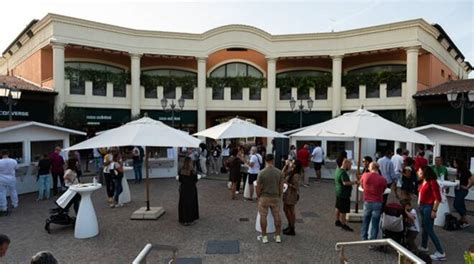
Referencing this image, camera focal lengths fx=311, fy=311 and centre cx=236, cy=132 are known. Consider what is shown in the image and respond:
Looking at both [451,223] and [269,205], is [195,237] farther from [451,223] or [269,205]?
[451,223]

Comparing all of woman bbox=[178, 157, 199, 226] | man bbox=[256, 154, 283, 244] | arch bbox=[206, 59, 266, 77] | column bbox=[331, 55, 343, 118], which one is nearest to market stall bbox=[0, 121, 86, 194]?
woman bbox=[178, 157, 199, 226]

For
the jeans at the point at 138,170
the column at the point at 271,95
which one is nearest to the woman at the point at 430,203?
the jeans at the point at 138,170

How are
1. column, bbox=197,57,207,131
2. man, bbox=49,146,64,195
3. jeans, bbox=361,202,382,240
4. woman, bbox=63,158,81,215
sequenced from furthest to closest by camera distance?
1. column, bbox=197,57,207,131
2. man, bbox=49,146,64,195
3. woman, bbox=63,158,81,215
4. jeans, bbox=361,202,382,240

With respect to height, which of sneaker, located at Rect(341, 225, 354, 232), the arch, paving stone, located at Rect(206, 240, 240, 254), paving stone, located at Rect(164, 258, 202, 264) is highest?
the arch

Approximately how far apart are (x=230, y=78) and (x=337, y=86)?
7.51m

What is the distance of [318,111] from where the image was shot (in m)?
22.2

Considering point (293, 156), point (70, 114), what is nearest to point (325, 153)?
point (293, 156)

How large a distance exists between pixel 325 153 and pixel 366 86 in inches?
329

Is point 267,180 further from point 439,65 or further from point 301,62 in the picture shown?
point 439,65

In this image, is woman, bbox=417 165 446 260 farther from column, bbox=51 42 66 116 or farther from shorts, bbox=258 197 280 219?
column, bbox=51 42 66 116

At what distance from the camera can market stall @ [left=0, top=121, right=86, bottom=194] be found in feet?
34.3

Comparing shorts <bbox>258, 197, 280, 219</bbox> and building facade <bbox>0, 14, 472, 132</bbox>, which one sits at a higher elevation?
building facade <bbox>0, 14, 472, 132</bbox>

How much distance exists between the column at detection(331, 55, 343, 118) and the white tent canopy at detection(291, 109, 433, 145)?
539 inches

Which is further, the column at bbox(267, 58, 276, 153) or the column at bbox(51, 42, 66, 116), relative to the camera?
the column at bbox(267, 58, 276, 153)
